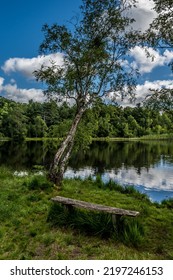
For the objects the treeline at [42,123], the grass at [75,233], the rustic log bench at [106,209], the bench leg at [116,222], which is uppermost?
the treeline at [42,123]

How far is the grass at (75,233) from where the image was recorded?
21.8 ft

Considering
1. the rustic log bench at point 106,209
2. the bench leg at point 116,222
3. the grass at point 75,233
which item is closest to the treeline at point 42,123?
the grass at point 75,233

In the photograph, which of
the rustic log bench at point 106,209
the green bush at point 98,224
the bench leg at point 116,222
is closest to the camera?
the green bush at point 98,224

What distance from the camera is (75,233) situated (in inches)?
308

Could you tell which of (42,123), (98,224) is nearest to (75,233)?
(98,224)

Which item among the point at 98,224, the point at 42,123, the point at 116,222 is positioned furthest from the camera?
the point at 42,123

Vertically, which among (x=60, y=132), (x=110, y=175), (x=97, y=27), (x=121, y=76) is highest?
(x=97, y=27)

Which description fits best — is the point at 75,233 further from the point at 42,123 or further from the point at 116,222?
the point at 42,123

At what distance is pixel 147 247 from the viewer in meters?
7.05

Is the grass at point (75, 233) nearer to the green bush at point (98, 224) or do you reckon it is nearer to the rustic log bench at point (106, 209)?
the green bush at point (98, 224)

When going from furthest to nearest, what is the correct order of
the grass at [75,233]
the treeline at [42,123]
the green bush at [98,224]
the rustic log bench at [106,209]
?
1. the treeline at [42,123]
2. the rustic log bench at [106,209]
3. the green bush at [98,224]
4. the grass at [75,233]
